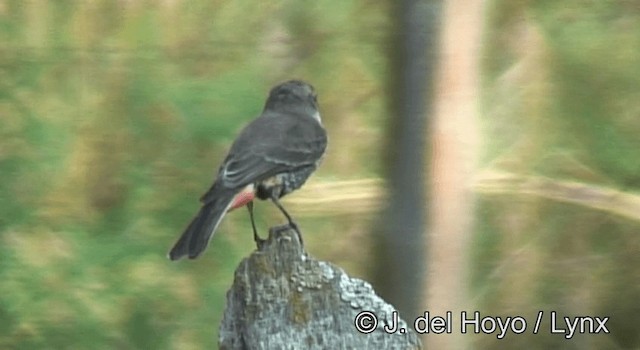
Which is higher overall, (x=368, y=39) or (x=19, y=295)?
(x=368, y=39)

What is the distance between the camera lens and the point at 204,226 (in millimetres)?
2377

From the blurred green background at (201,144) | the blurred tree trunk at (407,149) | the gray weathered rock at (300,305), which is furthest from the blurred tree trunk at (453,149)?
the blurred green background at (201,144)

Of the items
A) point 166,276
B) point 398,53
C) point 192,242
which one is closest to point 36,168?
point 166,276

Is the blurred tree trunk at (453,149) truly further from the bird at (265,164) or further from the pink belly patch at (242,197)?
the pink belly patch at (242,197)

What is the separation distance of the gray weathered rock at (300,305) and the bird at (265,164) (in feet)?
0.21

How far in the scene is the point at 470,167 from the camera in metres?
3.21

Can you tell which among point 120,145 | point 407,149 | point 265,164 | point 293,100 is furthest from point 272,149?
point 120,145

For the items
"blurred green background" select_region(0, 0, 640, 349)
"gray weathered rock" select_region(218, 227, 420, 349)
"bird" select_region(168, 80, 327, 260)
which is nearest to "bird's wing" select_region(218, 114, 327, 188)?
"bird" select_region(168, 80, 327, 260)

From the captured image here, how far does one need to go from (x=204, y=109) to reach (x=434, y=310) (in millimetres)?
1373

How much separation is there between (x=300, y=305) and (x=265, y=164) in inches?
10.8

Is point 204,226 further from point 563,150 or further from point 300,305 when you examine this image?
point 563,150

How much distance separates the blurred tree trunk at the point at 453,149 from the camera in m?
3.13

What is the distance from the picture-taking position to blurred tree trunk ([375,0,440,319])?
123 inches

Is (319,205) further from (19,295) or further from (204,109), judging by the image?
(19,295)
